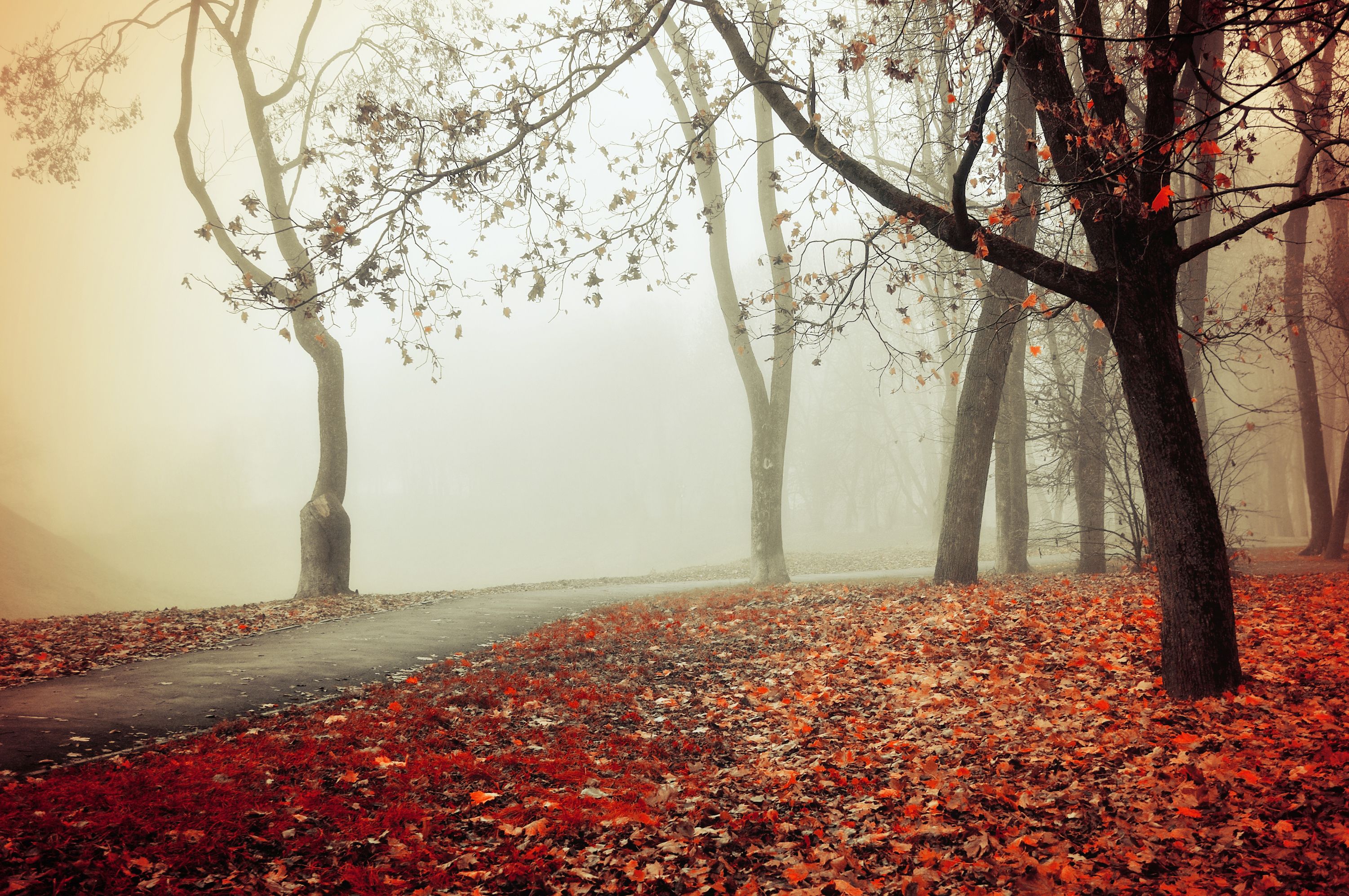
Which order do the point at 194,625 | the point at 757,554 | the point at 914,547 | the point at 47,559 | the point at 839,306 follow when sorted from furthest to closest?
the point at 47,559 → the point at 914,547 → the point at 757,554 → the point at 194,625 → the point at 839,306

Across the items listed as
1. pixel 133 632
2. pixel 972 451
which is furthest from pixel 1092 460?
pixel 133 632

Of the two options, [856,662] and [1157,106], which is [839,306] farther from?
[856,662]


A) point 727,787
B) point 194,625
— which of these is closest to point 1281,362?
point 727,787

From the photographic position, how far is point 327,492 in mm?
13633

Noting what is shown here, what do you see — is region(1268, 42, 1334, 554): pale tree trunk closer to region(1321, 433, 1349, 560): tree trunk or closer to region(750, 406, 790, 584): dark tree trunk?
region(1321, 433, 1349, 560): tree trunk

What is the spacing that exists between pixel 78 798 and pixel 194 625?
262 inches

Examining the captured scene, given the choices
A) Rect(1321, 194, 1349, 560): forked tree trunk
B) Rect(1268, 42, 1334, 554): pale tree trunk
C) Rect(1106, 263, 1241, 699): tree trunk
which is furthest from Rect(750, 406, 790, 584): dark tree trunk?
Rect(1321, 194, 1349, 560): forked tree trunk

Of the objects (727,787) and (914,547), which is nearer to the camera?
(727,787)

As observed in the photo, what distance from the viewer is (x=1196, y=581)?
17.2 feet

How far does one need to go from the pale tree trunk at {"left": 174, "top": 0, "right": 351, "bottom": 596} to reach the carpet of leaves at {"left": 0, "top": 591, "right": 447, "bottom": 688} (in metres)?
0.93

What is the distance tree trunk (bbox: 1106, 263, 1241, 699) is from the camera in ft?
17.1

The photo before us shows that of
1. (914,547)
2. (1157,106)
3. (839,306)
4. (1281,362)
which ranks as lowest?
(914,547)

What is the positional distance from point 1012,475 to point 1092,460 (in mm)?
1535

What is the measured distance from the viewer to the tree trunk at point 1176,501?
5.20 m
